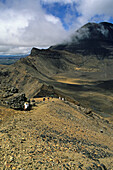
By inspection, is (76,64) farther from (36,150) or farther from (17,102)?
(36,150)

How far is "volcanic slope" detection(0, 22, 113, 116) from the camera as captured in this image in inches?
2253

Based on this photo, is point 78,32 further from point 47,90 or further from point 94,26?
point 47,90

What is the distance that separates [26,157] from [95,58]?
12714 centimetres

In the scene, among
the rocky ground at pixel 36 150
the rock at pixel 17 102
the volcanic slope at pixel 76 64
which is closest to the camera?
the rocky ground at pixel 36 150

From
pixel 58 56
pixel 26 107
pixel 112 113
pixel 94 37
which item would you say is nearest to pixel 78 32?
pixel 94 37

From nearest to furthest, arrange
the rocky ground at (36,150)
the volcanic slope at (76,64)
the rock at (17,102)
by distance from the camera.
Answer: the rocky ground at (36,150)
the rock at (17,102)
the volcanic slope at (76,64)

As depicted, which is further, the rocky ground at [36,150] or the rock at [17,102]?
the rock at [17,102]

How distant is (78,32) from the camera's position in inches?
6486

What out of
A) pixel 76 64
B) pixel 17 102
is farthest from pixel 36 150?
pixel 76 64

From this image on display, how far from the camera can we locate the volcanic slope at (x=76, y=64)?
57.2 metres

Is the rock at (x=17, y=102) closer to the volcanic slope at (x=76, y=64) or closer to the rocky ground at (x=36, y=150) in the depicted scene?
the rocky ground at (x=36, y=150)

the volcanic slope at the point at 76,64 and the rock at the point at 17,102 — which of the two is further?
the volcanic slope at the point at 76,64

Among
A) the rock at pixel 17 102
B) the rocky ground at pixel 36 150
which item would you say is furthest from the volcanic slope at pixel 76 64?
the rocky ground at pixel 36 150

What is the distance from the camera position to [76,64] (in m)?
116
